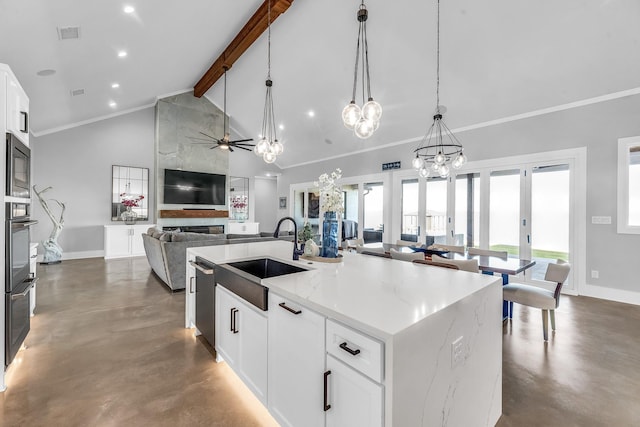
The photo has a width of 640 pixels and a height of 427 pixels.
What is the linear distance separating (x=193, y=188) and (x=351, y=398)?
817cm

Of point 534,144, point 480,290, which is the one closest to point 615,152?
point 534,144

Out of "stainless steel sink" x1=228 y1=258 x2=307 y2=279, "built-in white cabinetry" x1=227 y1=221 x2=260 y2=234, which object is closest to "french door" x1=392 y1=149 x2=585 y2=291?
"stainless steel sink" x1=228 y1=258 x2=307 y2=279

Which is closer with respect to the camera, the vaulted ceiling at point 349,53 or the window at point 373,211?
the vaulted ceiling at point 349,53

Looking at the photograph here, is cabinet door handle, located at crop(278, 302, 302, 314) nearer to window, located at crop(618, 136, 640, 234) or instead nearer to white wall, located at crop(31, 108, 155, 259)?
window, located at crop(618, 136, 640, 234)

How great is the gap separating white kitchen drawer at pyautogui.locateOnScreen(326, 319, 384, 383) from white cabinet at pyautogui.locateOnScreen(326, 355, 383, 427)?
3cm

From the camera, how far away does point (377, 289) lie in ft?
4.67

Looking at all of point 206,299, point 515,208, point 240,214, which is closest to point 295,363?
point 206,299

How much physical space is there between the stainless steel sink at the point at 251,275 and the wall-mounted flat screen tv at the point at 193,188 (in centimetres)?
652

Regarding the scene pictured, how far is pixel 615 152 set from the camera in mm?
3982

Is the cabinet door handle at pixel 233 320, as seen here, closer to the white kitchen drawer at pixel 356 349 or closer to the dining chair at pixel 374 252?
the white kitchen drawer at pixel 356 349

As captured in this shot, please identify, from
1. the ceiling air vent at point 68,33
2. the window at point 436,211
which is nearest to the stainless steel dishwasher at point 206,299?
the ceiling air vent at point 68,33

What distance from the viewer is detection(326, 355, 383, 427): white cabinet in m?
0.97

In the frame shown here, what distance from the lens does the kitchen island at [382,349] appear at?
97 centimetres

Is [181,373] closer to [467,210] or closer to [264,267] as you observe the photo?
[264,267]
